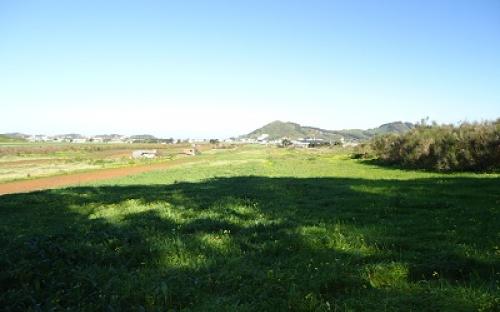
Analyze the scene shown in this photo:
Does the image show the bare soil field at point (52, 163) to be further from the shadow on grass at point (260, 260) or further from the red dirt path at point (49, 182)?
the shadow on grass at point (260, 260)

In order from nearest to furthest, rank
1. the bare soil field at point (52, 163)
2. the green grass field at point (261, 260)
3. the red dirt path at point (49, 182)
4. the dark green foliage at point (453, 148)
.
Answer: the green grass field at point (261, 260)
the dark green foliage at point (453, 148)
the red dirt path at point (49, 182)
the bare soil field at point (52, 163)

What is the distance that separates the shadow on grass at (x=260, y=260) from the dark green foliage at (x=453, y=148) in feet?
89.7

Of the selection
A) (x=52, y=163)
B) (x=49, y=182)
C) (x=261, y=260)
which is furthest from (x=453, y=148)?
(x=52, y=163)

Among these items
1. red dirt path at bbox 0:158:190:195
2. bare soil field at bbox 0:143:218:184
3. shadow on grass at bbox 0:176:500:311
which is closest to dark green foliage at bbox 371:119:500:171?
shadow on grass at bbox 0:176:500:311

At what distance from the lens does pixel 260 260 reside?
9.38 m

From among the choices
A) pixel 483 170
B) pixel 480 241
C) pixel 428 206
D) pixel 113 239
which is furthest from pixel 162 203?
pixel 483 170

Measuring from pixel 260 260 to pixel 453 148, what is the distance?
3945 centimetres

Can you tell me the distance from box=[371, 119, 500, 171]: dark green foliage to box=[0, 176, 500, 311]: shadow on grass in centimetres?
2733

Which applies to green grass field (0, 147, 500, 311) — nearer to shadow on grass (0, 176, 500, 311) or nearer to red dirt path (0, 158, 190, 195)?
shadow on grass (0, 176, 500, 311)

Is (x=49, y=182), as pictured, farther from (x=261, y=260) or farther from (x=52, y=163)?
(x=261, y=260)

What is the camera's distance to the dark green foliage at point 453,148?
3966 cm

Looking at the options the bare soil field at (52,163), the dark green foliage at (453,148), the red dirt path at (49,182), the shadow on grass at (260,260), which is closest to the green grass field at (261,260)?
the shadow on grass at (260,260)

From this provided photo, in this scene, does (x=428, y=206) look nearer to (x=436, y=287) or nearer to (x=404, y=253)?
(x=404, y=253)

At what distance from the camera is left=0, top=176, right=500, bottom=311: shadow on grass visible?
23.2 ft
